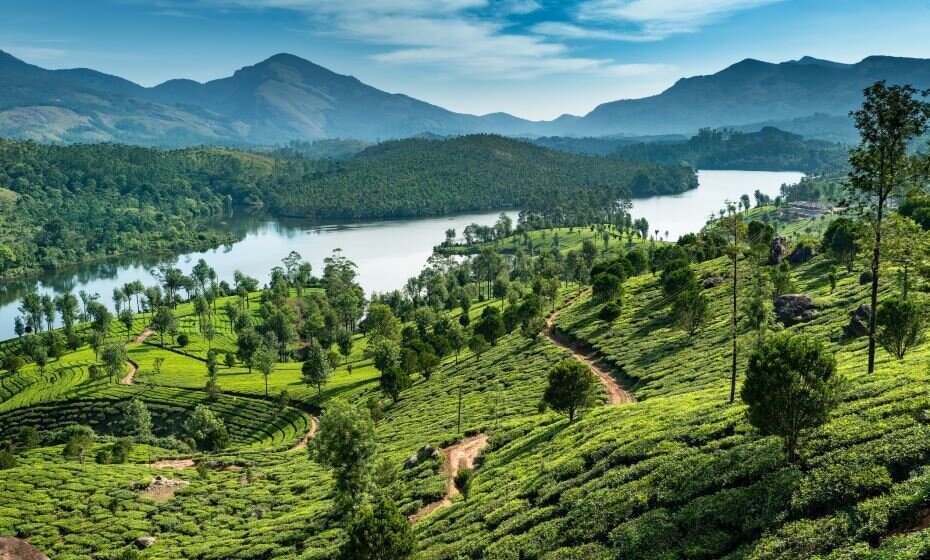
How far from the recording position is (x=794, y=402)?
30641 mm

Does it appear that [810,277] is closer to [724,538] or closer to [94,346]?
[724,538]

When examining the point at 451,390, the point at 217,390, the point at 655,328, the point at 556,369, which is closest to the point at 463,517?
the point at 556,369

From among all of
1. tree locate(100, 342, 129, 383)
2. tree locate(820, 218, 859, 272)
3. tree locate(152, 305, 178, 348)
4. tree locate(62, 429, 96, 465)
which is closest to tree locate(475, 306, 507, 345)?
tree locate(820, 218, 859, 272)

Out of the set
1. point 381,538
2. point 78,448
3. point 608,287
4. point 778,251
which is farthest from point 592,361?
point 78,448

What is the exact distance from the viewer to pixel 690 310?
80.8 metres

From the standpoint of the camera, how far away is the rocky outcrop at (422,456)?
5969cm

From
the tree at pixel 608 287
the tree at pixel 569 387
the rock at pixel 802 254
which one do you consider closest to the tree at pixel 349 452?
the tree at pixel 569 387

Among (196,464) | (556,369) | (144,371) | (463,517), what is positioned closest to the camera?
(463,517)

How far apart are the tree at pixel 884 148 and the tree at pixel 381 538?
35576 mm

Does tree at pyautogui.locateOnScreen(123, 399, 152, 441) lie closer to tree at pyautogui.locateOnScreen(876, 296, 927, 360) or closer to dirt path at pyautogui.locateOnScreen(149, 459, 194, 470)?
dirt path at pyautogui.locateOnScreen(149, 459, 194, 470)

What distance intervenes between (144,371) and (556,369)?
111 meters

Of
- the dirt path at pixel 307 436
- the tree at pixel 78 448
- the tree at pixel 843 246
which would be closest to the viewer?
the tree at pixel 78 448

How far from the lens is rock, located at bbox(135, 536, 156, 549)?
56062mm

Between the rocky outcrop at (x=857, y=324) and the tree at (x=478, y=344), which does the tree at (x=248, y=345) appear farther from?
the rocky outcrop at (x=857, y=324)
